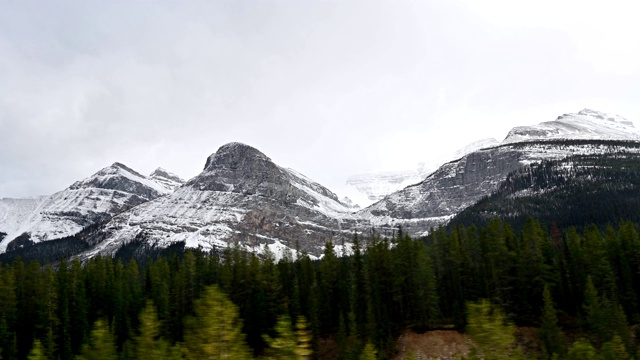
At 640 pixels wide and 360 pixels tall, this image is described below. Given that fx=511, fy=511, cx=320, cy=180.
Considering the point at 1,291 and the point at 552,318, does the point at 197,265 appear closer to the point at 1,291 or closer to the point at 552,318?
the point at 1,291

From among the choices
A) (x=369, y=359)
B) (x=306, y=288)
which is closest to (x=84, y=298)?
(x=306, y=288)

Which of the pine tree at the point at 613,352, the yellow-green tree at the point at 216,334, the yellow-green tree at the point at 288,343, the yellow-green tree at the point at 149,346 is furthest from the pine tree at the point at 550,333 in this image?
the yellow-green tree at the point at 216,334

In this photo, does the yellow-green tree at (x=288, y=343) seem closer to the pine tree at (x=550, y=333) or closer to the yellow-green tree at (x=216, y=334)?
→ the yellow-green tree at (x=216, y=334)

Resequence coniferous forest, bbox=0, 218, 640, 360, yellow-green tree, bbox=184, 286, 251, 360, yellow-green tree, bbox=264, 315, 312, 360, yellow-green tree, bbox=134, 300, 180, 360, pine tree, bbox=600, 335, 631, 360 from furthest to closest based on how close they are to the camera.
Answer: coniferous forest, bbox=0, 218, 640, 360 → pine tree, bbox=600, 335, 631, 360 → yellow-green tree, bbox=134, 300, 180, 360 → yellow-green tree, bbox=184, 286, 251, 360 → yellow-green tree, bbox=264, 315, 312, 360

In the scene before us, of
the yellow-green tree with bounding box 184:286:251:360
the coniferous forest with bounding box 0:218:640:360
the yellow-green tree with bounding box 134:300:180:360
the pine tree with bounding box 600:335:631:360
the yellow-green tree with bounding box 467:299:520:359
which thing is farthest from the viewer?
the coniferous forest with bounding box 0:218:640:360

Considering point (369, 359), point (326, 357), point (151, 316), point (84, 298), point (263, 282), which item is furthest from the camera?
point (263, 282)

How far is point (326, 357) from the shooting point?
78625mm

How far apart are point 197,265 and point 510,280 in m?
60.3

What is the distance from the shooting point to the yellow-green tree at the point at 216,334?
18.5m

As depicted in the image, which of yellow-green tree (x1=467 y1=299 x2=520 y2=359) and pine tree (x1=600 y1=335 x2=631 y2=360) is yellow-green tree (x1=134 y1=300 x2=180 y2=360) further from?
pine tree (x1=600 y1=335 x2=631 y2=360)

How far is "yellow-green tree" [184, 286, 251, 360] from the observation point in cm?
1852

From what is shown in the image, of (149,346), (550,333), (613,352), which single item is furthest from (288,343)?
(550,333)

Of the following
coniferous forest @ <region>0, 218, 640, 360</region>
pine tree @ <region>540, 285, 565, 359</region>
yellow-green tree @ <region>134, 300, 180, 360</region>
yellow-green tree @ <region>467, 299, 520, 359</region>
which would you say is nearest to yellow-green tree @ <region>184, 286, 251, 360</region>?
yellow-green tree @ <region>134, 300, 180, 360</region>

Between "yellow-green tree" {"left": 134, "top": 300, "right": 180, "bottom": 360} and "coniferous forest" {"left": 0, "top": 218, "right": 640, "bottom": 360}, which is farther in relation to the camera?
"coniferous forest" {"left": 0, "top": 218, "right": 640, "bottom": 360}
